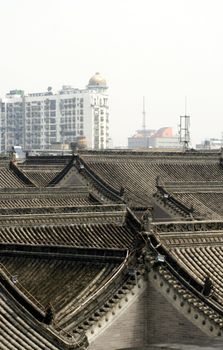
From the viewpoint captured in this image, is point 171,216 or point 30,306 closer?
point 30,306

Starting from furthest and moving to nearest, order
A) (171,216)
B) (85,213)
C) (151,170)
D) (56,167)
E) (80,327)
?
(56,167) → (151,170) → (171,216) → (85,213) → (80,327)

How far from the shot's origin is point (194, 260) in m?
26.6

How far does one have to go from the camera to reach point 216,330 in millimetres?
23438

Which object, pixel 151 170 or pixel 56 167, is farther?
pixel 56 167

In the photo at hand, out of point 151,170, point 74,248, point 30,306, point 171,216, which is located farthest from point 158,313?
point 151,170

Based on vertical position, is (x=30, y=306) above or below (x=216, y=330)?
above

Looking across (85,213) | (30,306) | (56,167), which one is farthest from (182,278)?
(56,167)

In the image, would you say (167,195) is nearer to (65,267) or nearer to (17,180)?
(17,180)

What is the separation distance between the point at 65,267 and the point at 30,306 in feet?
23.5

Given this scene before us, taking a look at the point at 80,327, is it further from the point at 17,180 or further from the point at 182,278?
the point at 17,180

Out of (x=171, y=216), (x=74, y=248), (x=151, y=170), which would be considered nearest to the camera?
(x=74, y=248)

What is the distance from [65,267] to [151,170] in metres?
33.4

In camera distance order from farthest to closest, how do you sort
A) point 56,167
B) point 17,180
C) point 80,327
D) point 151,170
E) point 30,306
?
point 56,167 → point 151,170 → point 17,180 → point 80,327 → point 30,306

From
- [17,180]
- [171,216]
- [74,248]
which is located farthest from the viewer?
[17,180]
